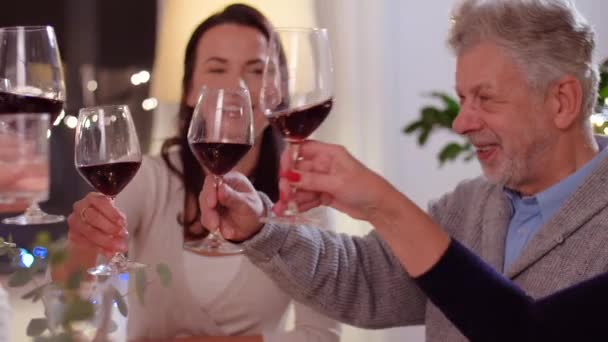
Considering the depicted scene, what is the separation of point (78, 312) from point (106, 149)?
59 centimetres

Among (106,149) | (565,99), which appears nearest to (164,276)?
(106,149)

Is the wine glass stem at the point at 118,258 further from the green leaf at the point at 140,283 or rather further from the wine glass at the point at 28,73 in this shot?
the green leaf at the point at 140,283

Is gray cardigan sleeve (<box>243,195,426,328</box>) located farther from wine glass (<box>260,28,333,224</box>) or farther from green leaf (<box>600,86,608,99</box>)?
green leaf (<box>600,86,608,99</box>)

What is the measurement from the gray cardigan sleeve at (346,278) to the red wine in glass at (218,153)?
38 centimetres

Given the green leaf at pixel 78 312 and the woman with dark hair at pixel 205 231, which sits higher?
the green leaf at pixel 78 312

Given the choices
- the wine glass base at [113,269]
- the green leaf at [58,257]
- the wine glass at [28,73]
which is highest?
the wine glass at [28,73]

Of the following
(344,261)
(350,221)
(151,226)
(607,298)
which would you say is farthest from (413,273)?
(350,221)

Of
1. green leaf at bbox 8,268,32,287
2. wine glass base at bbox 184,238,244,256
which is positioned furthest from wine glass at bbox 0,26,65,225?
green leaf at bbox 8,268,32,287

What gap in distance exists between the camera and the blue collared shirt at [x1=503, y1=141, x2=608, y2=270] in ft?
5.53

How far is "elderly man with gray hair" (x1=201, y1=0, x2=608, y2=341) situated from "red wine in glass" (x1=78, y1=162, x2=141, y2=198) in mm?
311

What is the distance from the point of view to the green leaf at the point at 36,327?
754 millimetres

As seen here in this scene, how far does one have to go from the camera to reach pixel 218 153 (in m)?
1.26

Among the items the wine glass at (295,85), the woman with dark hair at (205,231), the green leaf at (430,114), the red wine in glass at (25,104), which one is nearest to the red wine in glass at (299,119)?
the wine glass at (295,85)

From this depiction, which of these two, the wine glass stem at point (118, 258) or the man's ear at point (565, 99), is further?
the man's ear at point (565, 99)
